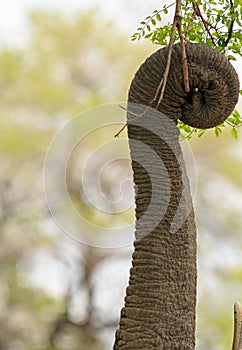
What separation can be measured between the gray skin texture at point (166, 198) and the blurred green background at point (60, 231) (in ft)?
10.7

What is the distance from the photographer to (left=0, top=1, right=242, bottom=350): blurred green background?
16.0 ft

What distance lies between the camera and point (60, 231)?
16.3 ft

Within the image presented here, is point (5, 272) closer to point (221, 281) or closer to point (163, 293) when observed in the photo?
point (221, 281)

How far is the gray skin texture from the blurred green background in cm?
327

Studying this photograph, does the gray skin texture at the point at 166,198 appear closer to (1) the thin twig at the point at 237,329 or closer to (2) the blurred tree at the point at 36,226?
(1) the thin twig at the point at 237,329

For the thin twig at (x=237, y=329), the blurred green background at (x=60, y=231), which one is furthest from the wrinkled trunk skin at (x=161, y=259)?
the blurred green background at (x=60, y=231)

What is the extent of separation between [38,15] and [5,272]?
1702mm

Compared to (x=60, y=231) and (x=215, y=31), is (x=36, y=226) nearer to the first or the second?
(x=60, y=231)

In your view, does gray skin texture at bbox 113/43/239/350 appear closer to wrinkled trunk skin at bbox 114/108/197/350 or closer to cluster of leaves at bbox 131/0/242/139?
wrinkled trunk skin at bbox 114/108/197/350

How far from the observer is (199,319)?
4867mm

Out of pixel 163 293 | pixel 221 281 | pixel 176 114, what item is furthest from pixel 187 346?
pixel 221 281

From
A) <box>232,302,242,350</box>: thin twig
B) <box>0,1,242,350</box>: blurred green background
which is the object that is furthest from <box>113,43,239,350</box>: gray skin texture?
<box>0,1,242,350</box>: blurred green background

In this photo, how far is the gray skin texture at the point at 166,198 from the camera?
1.36m

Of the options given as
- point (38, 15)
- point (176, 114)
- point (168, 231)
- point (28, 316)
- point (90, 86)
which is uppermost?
point (38, 15)
